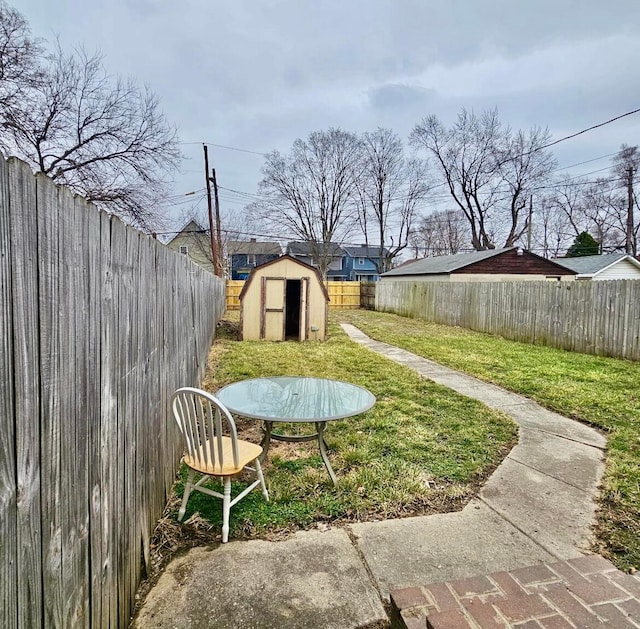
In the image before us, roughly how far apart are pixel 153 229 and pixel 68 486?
12.8 m

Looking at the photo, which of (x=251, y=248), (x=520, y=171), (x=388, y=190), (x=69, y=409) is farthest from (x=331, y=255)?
(x=69, y=409)

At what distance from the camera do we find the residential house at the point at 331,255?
32750 mm

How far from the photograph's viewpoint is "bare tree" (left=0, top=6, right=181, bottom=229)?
970cm

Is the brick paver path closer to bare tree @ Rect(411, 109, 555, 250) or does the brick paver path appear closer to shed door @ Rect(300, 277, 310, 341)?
shed door @ Rect(300, 277, 310, 341)

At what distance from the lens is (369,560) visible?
2078 millimetres

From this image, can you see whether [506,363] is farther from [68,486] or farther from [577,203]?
[577,203]

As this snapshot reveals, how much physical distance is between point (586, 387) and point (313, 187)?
2650 centimetres

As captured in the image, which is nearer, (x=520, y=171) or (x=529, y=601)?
(x=529, y=601)

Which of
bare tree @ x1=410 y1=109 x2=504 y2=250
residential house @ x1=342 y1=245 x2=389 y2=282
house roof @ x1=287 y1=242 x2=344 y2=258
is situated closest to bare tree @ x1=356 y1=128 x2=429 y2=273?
bare tree @ x1=410 y1=109 x2=504 y2=250

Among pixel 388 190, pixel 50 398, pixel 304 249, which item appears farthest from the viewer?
pixel 304 249

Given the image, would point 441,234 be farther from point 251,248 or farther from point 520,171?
point 251,248

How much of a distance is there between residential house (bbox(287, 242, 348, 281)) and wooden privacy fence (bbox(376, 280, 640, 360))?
18.9 meters

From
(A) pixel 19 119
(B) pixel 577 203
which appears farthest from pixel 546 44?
(B) pixel 577 203

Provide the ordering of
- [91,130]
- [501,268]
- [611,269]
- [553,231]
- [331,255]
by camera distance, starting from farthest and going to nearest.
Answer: [553,231], [331,255], [611,269], [501,268], [91,130]
